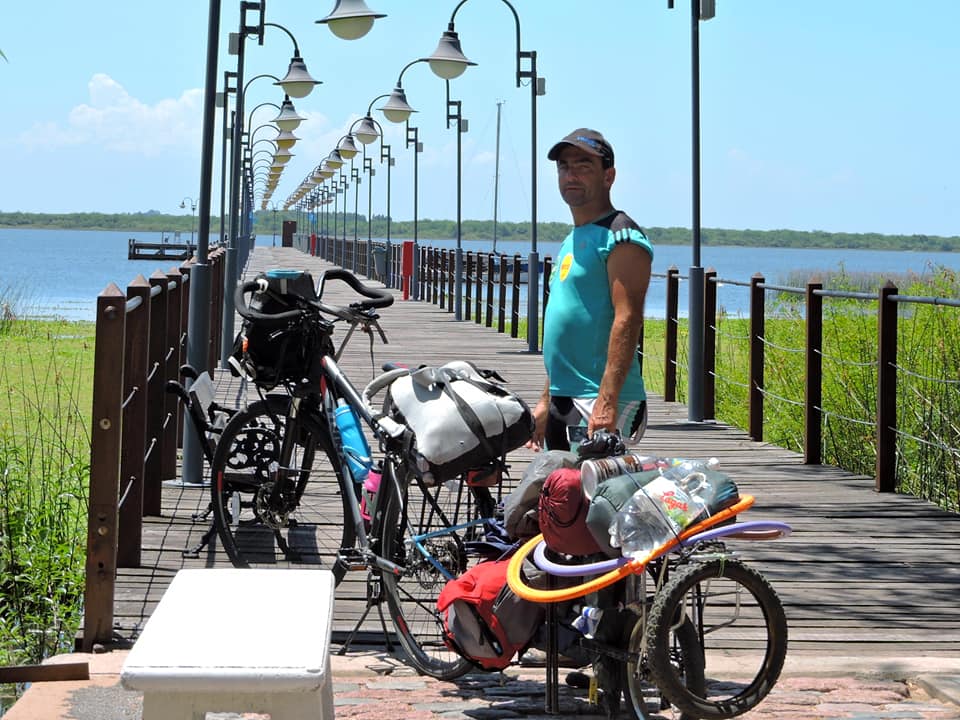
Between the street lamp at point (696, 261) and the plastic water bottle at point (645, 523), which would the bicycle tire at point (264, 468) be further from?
the street lamp at point (696, 261)

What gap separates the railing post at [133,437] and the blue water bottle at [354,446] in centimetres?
123

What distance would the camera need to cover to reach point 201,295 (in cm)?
902

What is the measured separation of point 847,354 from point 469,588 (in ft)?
27.8

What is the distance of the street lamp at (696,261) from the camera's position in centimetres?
1226

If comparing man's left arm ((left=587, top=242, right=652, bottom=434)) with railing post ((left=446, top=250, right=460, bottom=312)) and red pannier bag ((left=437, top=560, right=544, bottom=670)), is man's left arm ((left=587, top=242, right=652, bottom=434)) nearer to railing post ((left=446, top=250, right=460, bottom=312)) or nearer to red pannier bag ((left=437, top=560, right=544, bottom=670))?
red pannier bag ((left=437, top=560, right=544, bottom=670))

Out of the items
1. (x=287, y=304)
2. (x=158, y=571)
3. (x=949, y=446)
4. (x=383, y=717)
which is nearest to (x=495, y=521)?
(x=383, y=717)

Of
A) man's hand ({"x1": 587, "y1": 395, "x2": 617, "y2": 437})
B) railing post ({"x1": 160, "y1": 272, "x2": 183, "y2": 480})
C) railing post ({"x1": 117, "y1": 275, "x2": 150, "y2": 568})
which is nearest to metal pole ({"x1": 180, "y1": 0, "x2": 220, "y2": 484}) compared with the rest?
railing post ({"x1": 160, "y1": 272, "x2": 183, "y2": 480})

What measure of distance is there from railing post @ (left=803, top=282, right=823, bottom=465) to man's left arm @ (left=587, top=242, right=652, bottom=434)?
545 centimetres

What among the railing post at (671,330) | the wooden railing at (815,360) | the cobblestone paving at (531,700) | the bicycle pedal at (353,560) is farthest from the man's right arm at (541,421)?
the railing post at (671,330)

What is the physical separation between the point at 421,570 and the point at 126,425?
2.02m

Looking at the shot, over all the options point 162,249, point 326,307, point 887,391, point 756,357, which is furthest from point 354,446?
point 162,249

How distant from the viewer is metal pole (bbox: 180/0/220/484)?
8906 mm

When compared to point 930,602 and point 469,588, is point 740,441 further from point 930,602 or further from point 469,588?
point 469,588

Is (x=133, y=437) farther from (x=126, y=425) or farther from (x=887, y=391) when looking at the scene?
(x=887, y=391)
